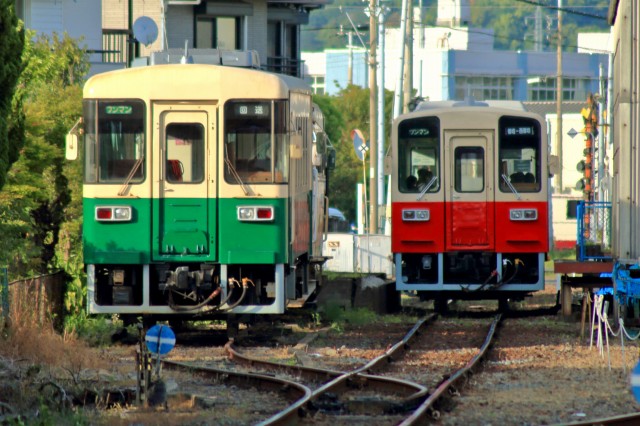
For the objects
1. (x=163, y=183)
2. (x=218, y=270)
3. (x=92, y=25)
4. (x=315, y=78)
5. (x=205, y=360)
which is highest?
(x=315, y=78)

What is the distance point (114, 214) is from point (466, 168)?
6.87m

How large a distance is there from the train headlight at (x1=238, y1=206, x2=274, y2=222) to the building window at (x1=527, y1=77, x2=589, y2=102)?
85.2 meters

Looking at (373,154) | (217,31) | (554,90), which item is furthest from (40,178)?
(554,90)

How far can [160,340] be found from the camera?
440 inches

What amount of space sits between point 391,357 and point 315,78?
115 m

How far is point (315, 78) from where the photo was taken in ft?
423

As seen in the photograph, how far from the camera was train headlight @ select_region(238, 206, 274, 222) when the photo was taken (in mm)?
15188

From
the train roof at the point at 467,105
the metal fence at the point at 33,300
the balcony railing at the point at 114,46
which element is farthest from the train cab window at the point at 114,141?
the balcony railing at the point at 114,46

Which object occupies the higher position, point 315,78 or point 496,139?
point 315,78

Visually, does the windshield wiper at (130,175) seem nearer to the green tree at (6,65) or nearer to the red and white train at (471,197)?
the green tree at (6,65)

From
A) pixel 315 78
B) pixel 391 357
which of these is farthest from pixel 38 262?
pixel 315 78

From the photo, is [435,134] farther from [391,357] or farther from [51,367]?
[51,367]

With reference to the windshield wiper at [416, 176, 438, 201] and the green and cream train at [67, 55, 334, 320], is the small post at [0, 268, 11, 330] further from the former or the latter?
the windshield wiper at [416, 176, 438, 201]

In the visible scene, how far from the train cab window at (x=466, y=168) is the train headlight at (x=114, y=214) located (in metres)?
6.61
